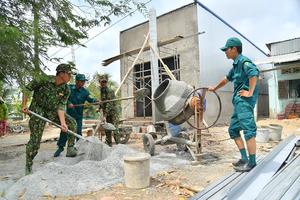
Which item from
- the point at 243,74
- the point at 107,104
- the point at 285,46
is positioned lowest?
the point at 107,104

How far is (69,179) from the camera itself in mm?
3686

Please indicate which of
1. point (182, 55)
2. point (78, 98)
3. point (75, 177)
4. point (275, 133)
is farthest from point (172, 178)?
point (182, 55)

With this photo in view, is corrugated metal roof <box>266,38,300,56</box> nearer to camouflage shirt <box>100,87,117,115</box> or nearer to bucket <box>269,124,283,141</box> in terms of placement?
bucket <box>269,124,283,141</box>

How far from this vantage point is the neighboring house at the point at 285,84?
14640mm

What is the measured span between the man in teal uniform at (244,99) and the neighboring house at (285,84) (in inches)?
459

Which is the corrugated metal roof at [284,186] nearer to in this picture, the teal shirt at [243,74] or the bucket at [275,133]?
the teal shirt at [243,74]

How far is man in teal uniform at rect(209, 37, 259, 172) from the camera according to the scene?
3488mm

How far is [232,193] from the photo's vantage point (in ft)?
9.18

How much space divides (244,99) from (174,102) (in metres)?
1.56

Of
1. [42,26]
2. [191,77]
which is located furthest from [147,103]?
[42,26]

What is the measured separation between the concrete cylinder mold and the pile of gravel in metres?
1.09

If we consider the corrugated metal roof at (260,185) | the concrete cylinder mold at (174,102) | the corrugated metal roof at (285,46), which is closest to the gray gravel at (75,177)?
the concrete cylinder mold at (174,102)

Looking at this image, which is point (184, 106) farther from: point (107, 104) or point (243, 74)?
point (107, 104)

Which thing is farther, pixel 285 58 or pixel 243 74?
pixel 285 58
